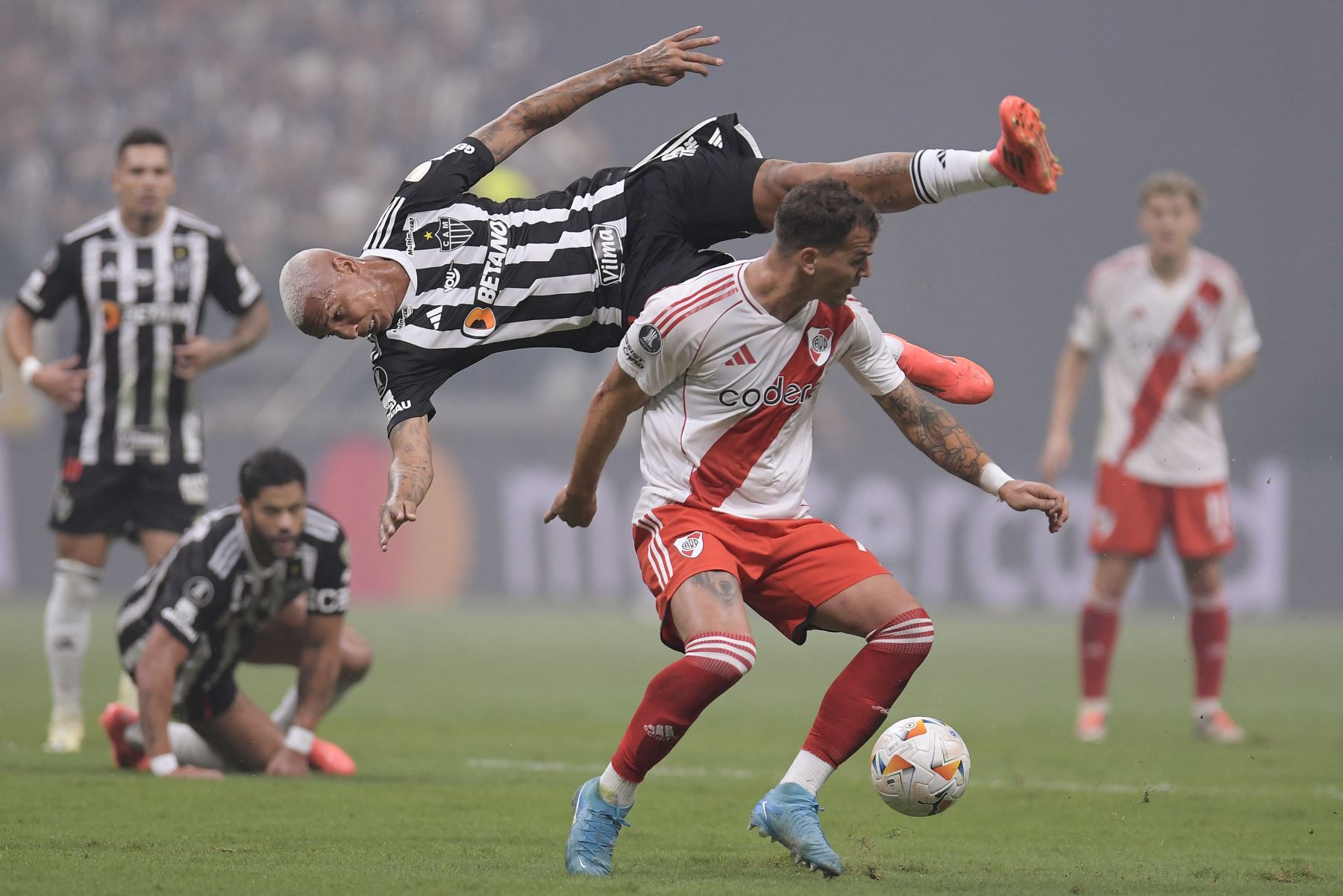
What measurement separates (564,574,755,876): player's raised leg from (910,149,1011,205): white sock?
4.07 ft

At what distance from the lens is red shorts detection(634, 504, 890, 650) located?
4496 millimetres

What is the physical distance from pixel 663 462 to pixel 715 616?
1.74ft

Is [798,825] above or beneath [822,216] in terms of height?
beneath

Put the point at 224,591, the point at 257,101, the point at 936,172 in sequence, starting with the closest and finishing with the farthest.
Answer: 1. the point at 936,172
2. the point at 224,591
3. the point at 257,101

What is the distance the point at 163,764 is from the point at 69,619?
176 cm

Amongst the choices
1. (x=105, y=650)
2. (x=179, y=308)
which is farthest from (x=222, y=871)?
(x=105, y=650)

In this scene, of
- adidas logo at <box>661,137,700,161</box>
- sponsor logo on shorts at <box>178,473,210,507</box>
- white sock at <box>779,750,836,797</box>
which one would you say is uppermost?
adidas logo at <box>661,137,700,161</box>

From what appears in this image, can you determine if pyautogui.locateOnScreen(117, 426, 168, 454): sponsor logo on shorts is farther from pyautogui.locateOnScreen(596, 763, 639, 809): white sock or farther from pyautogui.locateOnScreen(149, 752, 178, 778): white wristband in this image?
pyautogui.locateOnScreen(596, 763, 639, 809): white sock

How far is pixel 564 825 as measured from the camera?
531 centimetres

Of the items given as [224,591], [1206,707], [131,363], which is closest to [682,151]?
[224,591]

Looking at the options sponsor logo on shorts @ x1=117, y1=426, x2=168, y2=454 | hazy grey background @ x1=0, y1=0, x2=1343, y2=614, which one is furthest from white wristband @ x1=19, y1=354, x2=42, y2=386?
hazy grey background @ x1=0, y1=0, x2=1343, y2=614

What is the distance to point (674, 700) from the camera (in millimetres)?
4312

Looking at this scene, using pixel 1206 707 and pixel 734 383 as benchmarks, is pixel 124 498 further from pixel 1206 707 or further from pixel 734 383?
pixel 1206 707

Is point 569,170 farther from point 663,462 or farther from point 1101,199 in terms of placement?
point 663,462
